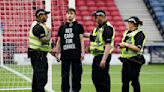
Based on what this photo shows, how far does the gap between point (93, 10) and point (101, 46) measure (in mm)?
20503

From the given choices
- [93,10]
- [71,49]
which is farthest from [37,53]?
[93,10]

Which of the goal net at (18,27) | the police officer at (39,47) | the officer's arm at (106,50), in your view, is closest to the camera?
the officer's arm at (106,50)

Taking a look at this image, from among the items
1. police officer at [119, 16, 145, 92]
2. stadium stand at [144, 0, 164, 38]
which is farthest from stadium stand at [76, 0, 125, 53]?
police officer at [119, 16, 145, 92]

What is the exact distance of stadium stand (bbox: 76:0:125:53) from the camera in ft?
102

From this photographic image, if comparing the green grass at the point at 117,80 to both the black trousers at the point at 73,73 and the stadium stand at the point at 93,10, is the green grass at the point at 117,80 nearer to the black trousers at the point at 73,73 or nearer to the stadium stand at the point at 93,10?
the black trousers at the point at 73,73

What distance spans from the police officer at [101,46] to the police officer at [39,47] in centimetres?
89

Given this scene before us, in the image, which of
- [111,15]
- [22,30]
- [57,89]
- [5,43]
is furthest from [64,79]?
[111,15]

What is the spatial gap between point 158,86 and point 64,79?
5556 millimetres

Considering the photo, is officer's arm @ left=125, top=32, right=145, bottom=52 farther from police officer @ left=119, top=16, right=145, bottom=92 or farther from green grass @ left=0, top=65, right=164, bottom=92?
green grass @ left=0, top=65, right=164, bottom=92

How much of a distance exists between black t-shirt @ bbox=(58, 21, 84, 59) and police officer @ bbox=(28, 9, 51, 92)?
0.29 metres

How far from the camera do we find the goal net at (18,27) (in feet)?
52.0

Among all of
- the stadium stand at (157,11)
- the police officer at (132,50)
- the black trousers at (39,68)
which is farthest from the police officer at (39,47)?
the stadium stand at (157,11)

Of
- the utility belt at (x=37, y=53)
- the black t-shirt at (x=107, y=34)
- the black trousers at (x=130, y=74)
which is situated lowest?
the black trousers at (x=130, y=74)

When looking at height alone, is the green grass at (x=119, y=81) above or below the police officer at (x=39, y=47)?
below
